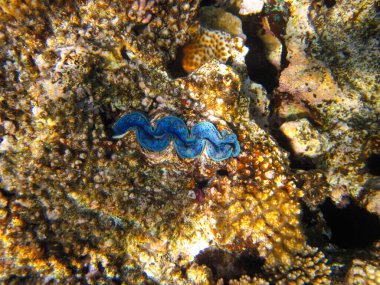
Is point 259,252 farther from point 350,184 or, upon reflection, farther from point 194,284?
point 350,184

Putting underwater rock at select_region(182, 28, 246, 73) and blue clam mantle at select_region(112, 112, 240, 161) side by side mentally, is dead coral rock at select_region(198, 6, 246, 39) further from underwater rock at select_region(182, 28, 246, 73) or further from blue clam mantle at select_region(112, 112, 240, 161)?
blue clam mantle at select_region(112, 112, 240, 161)

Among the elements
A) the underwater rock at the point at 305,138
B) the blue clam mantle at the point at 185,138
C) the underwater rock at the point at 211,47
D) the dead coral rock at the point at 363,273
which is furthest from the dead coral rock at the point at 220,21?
the dead coral rock at the point at 363,273

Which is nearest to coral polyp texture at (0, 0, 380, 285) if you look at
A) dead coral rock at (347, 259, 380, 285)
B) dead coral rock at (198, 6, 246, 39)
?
dead coral rock at (347, 259, 380, 285)

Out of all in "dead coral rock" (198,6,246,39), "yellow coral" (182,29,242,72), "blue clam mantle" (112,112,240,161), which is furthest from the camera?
"dead coral rock" (198,6,246,39)

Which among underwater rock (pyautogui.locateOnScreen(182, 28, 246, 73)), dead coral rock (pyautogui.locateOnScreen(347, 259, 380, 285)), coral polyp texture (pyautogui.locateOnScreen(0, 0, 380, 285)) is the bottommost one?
dead coral rock (pyautogui.locateOnScreen(347, 259, 380, 285))

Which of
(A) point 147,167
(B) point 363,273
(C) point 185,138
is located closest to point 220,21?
(C) point 185,138

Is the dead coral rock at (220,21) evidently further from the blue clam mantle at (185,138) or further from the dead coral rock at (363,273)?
the dead coral rock at (363,273)

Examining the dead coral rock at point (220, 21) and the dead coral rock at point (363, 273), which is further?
the dead coral rock at point (220, 21)

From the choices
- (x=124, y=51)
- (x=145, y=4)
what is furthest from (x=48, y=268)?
(x=145, y=4)
